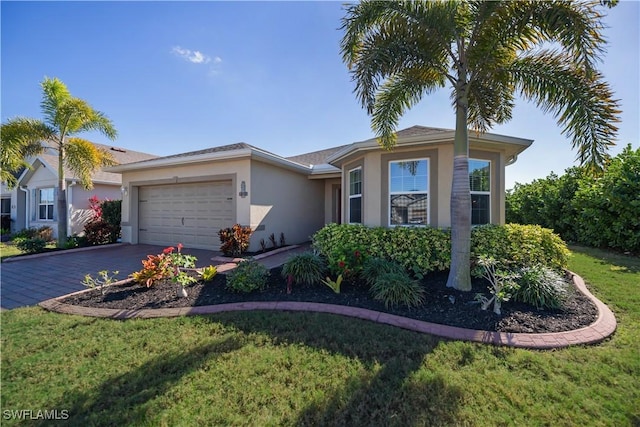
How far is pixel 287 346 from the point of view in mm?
3449

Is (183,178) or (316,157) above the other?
(316,157)

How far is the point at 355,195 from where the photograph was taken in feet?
30.5

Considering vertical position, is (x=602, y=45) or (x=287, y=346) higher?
(x=602, y=45)

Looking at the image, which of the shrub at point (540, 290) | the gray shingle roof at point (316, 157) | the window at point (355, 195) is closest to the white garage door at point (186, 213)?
the window at point (355, 195)

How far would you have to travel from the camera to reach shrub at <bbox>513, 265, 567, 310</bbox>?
460 centimetres

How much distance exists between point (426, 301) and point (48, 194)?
21066mm

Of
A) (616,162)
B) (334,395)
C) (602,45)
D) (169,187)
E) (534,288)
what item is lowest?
(334,395)

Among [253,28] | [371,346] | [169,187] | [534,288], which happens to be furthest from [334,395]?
[169,187]

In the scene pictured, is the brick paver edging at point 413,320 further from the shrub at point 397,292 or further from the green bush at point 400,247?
the green bush at point 400,247

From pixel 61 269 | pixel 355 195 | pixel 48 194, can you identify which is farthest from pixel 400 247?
pixel 48 194

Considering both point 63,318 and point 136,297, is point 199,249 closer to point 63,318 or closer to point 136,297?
point 136,297

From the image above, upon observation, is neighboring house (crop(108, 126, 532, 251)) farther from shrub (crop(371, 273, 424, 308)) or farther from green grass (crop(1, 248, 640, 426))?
Result: green grass (crop(1, 248, 640, 426))

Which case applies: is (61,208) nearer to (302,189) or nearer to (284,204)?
(284,204)

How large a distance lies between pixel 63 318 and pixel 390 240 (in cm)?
663
